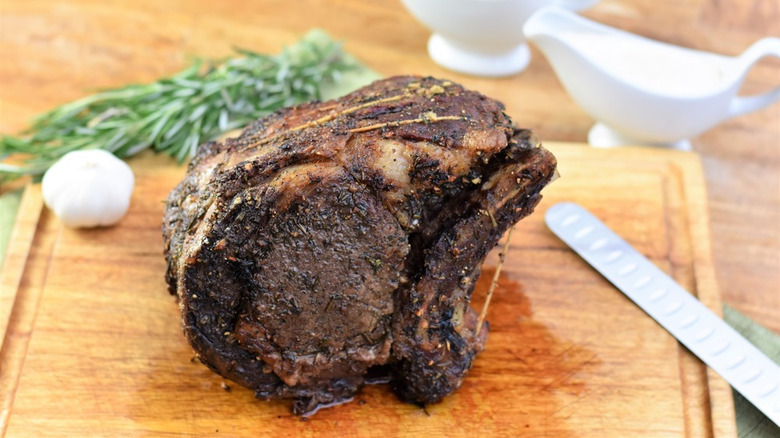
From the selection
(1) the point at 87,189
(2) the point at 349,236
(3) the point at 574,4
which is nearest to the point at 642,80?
(3) the point at 574,4

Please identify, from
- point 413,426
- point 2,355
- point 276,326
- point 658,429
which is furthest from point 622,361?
point 2,355

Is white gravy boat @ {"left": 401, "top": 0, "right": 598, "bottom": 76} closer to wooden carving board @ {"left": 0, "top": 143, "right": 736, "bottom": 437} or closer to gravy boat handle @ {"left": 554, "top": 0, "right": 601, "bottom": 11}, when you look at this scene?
gravy boat handle @ {"left": 554, "top": 0, "right": 601, "bottom": 11}

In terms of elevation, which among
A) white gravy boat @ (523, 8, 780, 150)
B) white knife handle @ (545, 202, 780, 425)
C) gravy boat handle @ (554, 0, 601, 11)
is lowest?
white knife handle @ (545, 202, 780, 425)

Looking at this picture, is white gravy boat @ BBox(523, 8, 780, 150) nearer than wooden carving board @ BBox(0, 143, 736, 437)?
No

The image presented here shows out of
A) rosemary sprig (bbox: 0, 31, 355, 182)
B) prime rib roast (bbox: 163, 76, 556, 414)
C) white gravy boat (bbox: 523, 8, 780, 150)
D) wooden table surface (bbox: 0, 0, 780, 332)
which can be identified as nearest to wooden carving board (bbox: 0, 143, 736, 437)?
prime rib roast (bbox: 163, 76, 556, 414)

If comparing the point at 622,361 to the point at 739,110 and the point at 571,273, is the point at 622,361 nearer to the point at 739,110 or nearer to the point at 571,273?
the point at 571,273

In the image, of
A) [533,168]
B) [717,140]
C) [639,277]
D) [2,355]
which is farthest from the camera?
[717,140]

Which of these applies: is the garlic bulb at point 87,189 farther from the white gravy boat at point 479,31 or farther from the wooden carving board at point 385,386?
the white gravy boat at point 479,31
